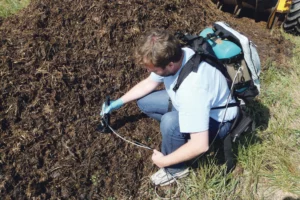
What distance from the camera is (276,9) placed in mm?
3992

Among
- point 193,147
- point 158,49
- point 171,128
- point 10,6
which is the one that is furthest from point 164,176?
point 10,6

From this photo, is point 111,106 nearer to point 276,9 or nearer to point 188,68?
point 188,68

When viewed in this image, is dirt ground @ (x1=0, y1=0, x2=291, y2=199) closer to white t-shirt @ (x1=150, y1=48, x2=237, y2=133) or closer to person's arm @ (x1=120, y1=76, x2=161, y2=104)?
person's arm @ (x1=120, y1=76, x2=161, y2=104)

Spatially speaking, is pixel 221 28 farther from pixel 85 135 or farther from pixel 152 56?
pixel 85 135

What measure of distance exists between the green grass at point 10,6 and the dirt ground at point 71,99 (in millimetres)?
221

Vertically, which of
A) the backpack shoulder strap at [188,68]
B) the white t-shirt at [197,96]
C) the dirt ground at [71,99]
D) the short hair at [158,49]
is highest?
the short hair at [158,49]

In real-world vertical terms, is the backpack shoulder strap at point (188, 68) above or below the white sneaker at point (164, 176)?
above

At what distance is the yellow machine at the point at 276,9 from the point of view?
154 inches

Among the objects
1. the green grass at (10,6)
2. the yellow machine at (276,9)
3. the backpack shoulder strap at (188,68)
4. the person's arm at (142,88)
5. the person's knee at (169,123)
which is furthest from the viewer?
the yellow machine at (276,9)

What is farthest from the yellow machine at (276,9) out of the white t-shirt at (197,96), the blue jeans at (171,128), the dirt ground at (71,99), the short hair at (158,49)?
the short hair at (158,49)

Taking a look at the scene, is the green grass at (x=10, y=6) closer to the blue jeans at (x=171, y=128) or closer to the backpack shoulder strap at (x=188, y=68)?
the blue jeans at (x=171, y=128)

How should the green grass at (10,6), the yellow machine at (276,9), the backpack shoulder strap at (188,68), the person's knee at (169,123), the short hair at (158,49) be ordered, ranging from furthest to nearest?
the yellow machine at (276,9) → the green grass at (10,6) → the person's knee at (169,123) → the backpack shoulder strap at (188,68) → the short hair at (158,49)

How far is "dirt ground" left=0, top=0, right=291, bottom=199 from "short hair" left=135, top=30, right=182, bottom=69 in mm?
943

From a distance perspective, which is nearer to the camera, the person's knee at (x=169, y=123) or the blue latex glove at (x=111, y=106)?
the person's knee at (x=169, y=123)
